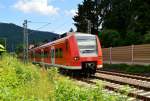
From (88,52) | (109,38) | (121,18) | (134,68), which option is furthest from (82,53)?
(121,18)

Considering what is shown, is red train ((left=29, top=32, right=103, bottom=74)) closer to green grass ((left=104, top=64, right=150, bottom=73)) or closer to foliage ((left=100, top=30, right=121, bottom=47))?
green grass ((left=104, top=64, right=150, bottom=73))

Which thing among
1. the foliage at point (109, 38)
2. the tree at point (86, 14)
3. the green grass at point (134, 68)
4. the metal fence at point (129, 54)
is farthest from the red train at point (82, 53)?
the tree at point (86, 14)

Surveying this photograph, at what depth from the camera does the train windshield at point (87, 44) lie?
24541mm

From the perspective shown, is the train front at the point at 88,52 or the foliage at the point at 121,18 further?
the foliage at the point at 121,18

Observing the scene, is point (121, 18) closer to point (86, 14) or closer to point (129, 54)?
point (86, 14)

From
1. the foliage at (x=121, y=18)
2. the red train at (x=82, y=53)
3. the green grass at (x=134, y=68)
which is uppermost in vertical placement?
the foliage at (x=121, y=18)

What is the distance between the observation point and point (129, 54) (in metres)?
40.3

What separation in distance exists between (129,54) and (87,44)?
16.3m

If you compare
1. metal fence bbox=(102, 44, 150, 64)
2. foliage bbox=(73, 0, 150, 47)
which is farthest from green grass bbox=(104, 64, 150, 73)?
foliage bbox=(73, 0, 150, 47)

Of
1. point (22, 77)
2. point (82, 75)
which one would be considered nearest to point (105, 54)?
point (82, 75)

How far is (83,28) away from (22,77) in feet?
215

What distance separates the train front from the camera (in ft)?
79.6

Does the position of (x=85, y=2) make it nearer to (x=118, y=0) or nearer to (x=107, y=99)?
(x=118, y=0)

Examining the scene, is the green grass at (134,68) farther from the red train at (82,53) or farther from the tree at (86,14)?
the tree at (86,14)
